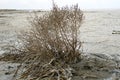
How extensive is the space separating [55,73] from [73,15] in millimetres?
1647

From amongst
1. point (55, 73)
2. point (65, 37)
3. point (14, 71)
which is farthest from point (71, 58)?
point (14, 71)

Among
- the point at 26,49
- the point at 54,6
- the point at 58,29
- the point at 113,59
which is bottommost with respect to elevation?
the point at 113,59

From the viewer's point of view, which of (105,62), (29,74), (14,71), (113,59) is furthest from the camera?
(113,59)

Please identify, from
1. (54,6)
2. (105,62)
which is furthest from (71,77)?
(54,6)

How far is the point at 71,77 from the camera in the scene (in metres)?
6.38

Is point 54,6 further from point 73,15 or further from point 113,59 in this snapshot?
point 113,59

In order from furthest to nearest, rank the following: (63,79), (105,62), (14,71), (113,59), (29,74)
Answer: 1. (113,59)
2. (105,62)
3. (14,71)
4. (29,74)
5. (63,79)

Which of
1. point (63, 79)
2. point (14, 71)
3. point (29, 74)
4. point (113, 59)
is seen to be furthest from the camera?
point (113, 59)

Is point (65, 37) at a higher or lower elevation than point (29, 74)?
higher

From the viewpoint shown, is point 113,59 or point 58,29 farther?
point 113,59

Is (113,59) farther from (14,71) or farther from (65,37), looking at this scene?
(14,71)

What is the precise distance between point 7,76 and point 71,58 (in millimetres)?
1735

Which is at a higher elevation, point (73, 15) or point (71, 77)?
point (73, 15)

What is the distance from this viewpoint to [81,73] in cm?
665
